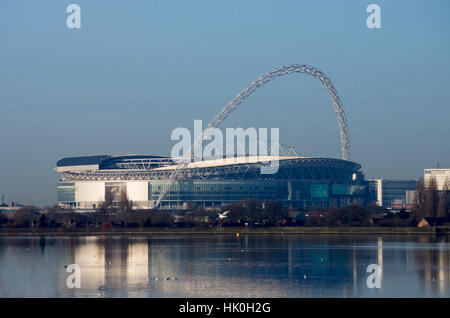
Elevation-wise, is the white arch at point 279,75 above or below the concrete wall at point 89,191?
above

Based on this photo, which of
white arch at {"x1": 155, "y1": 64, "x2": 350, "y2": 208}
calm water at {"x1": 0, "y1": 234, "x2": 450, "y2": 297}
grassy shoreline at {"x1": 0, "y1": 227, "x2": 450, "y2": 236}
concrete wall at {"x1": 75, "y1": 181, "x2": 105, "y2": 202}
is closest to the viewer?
calm water at {"x1": 0, "y1": 234, "x2": 450, "y2": 297}

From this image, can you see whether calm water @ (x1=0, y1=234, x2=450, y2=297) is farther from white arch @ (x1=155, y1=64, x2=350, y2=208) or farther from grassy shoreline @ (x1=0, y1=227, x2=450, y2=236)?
white arch @ (x1=155, y1=64, x2=350, y2=208)


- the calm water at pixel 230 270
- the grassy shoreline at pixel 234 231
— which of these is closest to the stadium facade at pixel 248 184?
the grassy shoreline at pixel 234 231

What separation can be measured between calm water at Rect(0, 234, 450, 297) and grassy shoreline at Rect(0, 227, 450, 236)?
772 inches

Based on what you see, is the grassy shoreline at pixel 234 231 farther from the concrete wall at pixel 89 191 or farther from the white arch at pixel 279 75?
the concrete wall at pixel 89 191

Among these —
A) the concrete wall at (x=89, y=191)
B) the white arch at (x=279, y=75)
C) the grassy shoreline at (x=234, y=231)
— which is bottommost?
the grassy shoreline at (x=234, y=231)

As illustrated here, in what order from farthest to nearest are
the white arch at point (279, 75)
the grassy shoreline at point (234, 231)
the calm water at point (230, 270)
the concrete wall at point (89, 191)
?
the concrete wall at point (89, 191), the white arch at point (279, 75), the grassy shoreline at point (234, 231), the calm water at point (230, 270)

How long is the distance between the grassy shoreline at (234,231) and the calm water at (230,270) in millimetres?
19618

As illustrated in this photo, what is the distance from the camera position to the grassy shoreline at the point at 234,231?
3140 inches

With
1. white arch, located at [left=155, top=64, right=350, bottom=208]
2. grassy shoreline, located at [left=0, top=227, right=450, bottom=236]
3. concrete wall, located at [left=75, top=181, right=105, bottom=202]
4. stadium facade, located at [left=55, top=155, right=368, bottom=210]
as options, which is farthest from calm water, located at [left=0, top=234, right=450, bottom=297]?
concrete wall, located at [left=75, top=181, right=105, bottom=202]

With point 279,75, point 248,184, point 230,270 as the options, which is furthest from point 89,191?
point 230,270

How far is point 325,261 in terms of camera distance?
45.6 meters

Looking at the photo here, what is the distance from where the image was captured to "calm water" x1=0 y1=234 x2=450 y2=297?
108 feet
